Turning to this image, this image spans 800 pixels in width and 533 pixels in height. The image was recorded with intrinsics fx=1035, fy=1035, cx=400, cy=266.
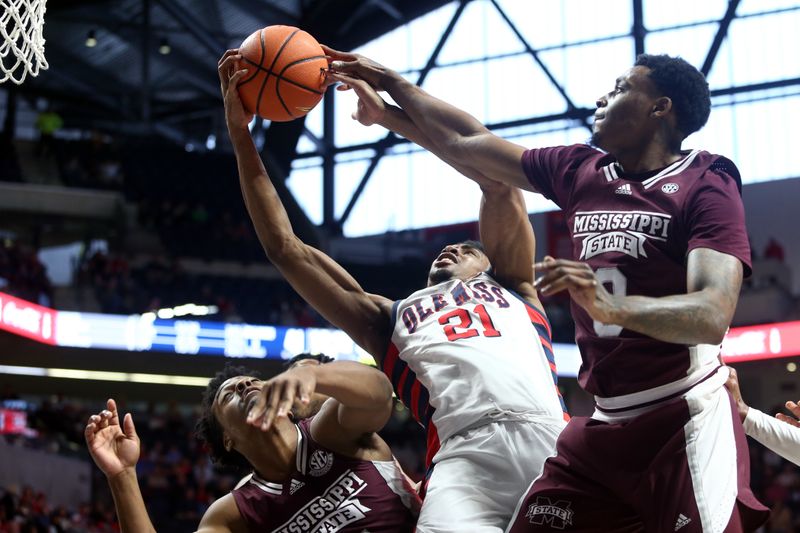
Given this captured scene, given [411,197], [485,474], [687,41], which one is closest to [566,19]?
[687,41]

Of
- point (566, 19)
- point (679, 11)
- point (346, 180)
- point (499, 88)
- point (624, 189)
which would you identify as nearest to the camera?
point (624, 189)

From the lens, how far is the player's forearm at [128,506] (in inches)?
167

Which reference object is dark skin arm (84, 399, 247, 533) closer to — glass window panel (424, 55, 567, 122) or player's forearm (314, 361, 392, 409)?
player's forearm (314, 361, 392, 409)

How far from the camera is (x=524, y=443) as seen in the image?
380 centimetres

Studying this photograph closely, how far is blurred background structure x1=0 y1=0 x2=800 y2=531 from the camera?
16.9 m

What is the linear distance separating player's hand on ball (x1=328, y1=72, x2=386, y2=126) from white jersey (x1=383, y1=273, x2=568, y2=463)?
2.51 feet

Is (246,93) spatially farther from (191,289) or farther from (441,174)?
(441,174)

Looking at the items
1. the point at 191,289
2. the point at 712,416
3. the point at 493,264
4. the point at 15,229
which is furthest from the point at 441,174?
the point at 712,416

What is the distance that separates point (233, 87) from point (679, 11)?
1927 centimetres

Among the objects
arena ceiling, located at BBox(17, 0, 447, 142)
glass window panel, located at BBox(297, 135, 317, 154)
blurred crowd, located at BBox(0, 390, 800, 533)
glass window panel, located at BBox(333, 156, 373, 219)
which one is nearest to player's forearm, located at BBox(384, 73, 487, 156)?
blurred crowd, located at BBox(0, 390, 800, 533)

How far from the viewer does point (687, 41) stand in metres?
21.4

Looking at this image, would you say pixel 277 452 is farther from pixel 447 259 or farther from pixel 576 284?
pixel 576 284

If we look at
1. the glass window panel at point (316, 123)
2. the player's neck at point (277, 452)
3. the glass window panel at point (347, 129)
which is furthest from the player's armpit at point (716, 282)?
the glass window panel at point (316, 123)

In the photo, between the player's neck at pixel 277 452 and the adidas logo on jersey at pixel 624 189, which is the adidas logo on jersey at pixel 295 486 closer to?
the player's neck at pixel 277 452
